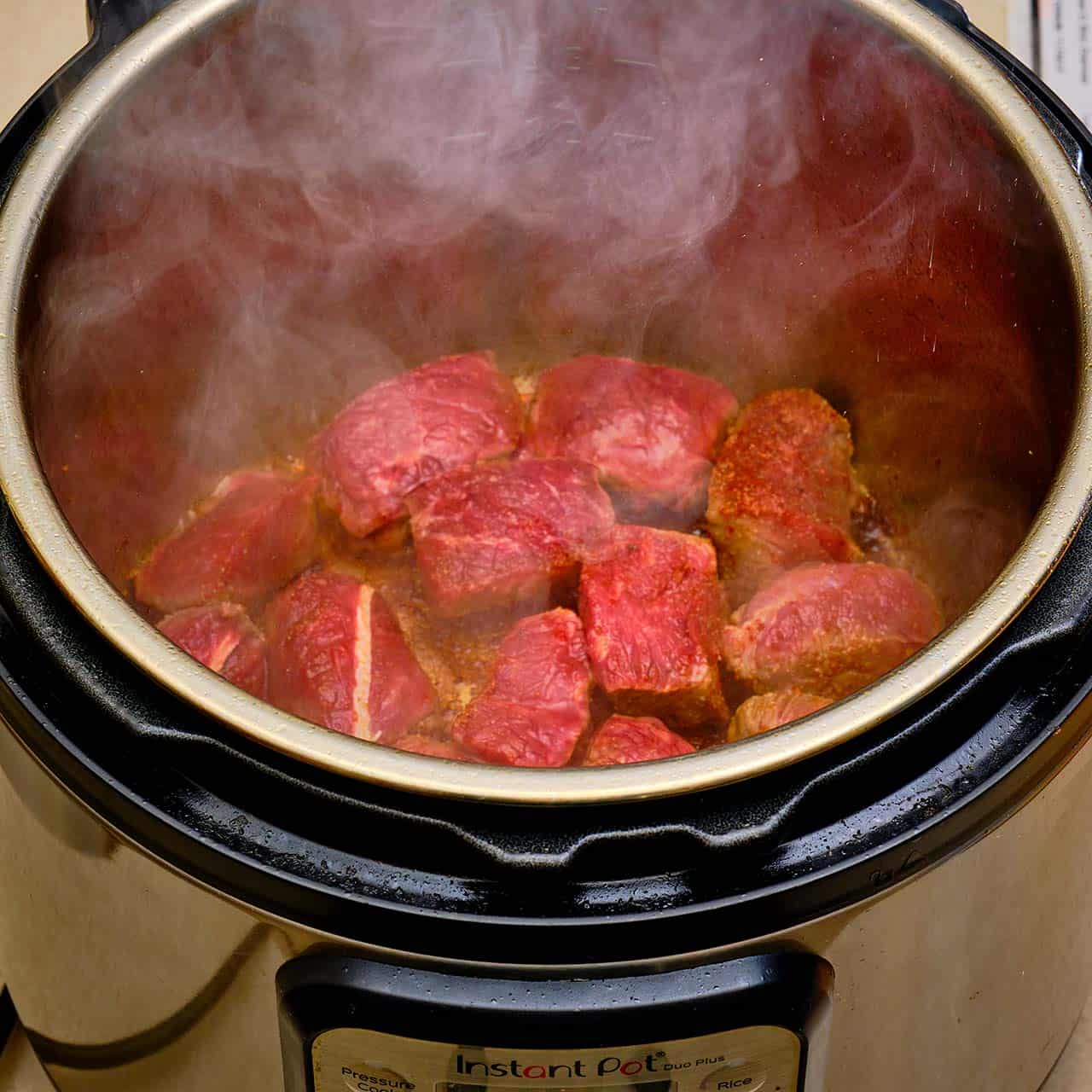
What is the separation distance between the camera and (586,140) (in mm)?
2014

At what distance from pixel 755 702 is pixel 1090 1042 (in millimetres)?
765

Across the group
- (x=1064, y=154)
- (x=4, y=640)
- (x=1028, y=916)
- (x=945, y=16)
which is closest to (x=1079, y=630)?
(x=1028, y=916)

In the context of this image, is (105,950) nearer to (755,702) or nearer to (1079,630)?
(755,702)

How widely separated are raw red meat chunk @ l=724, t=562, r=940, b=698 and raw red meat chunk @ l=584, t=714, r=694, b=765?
0.60 ft

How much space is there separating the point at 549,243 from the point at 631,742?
89 centimetres

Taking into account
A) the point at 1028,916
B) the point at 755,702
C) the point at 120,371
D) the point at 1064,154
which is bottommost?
the point at 1028,916

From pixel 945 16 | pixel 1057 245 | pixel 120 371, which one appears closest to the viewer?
pixel 1057 245

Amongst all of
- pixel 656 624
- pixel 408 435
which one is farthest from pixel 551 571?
pixel 408 435

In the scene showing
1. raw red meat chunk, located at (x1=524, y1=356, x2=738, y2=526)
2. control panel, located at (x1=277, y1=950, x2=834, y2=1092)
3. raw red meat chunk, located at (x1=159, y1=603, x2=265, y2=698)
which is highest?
raw red meat chunk, located at (x1=524, y1=356, x2=738, y2=526)

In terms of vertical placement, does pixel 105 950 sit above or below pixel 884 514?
below

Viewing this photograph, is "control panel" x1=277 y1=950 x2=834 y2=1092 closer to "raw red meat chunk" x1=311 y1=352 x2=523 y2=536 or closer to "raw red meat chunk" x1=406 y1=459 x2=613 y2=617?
"raw red meat chunk" x1=406 y1=459 x2=613 y2=617

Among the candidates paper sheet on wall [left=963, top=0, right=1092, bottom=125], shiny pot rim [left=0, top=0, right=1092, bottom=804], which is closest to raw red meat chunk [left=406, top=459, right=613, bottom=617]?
shiny pot rim [left=0, top=0, right=1092, bottom=804]

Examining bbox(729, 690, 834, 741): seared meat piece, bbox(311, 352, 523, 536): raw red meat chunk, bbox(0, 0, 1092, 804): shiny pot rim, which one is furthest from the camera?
bbox(311, 352, 523, 536): raw red meat chunk

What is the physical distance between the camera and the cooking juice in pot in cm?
172
